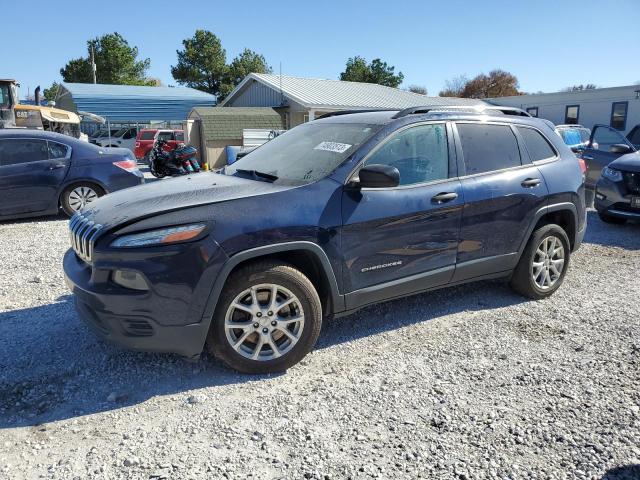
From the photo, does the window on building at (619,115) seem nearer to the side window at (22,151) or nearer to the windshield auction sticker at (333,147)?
the side window at (22,151)

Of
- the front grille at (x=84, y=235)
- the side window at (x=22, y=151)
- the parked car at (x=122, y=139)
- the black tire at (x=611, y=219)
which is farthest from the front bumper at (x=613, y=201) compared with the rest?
the parked car at (x=122, y=139)

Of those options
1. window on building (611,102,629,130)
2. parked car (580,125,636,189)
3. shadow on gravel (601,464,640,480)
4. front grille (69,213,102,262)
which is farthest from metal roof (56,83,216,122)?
shadow on gravel (601,464,640,480)

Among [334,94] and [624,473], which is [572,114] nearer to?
[334,94]

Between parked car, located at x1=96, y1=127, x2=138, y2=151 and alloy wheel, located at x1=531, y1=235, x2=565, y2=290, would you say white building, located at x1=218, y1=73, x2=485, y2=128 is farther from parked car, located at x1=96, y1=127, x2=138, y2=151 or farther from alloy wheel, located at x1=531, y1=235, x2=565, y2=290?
alloy wheel, located at x1=531, y1=235, x2=565, y2=290

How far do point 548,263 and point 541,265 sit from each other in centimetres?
9

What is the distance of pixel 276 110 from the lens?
981 inches

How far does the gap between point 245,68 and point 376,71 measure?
1436 cm

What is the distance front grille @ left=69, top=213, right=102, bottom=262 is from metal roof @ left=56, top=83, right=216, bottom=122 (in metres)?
30.4

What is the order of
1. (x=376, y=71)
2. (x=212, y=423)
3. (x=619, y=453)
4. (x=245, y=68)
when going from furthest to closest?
(x=376, y=71) → (x=245, y=68) → (x=212, y=423) → (x=619, y=453)

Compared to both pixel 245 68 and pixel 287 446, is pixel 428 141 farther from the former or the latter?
pixel 245 68

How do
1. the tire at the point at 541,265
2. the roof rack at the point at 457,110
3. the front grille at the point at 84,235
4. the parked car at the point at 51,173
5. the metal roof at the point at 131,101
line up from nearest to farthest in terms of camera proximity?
the front grille at the point at 84,235 → the roof rack at the point at 457,110 → the tire at the point at 541,265 → the parked car at the point at 51,173 → the metal roof at the point at 131,101

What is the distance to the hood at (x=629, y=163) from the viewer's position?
7.68 m

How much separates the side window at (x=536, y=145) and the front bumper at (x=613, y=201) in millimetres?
3842

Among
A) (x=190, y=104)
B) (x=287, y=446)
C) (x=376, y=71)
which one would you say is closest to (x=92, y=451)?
(x=287, y=446)
